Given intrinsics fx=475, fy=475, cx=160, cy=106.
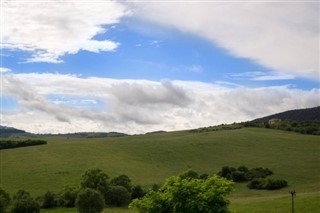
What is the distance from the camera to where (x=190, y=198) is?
29031 mm

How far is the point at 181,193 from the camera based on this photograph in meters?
29.4

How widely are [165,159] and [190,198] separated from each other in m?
80.7

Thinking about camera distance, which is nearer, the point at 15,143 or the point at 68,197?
the point at 68,197

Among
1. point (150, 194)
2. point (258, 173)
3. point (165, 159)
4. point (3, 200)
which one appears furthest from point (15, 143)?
point (150, 194)

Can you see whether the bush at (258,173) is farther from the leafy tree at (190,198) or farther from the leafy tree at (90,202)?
the leafy tree at (190,198)

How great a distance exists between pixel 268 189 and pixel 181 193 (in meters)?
52.3

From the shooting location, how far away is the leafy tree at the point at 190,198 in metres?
28.6

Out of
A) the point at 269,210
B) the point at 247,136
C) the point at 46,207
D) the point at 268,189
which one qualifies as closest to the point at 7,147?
the point at 46,207

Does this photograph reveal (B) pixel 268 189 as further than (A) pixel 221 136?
No

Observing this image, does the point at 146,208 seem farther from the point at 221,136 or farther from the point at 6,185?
the point at 221,136

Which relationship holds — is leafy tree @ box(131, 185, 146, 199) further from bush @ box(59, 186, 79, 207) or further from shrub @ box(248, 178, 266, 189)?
shrub @ box(248, 178, 266, 189)

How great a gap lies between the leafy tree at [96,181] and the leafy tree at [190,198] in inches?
1643

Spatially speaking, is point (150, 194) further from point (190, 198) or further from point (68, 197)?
point (68, 197)

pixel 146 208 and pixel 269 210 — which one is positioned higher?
pixel 146 208
